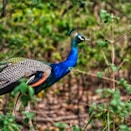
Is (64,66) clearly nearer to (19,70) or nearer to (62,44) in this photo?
(19,70)

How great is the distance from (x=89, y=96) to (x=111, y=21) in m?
4.09

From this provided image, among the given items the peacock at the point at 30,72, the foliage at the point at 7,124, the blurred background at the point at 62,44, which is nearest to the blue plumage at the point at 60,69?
the peacock at the point at 30,72

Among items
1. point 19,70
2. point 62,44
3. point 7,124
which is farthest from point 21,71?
point 62,44

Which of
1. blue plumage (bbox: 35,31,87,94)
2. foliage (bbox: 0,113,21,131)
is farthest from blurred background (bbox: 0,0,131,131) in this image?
foliage (bbox: 0,113,21,131)

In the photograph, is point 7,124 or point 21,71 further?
point 21,71

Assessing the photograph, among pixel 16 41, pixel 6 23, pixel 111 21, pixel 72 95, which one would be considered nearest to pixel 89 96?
pixel 72 95

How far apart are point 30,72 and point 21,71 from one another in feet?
0.23

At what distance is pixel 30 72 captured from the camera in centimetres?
404

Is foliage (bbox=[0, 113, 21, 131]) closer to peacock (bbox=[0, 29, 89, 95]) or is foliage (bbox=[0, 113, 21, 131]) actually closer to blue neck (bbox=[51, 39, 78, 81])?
peacock (bbox=[0, 29, 89, 95])

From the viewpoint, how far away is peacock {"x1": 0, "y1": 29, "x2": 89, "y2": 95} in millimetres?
3994

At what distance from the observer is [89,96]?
733cm

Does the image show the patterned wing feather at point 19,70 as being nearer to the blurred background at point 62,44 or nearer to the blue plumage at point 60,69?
the blue plumage at point 60,69

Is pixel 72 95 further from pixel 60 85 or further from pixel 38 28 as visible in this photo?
pixel 38 28

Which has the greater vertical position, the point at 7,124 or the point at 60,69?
the point at 60,69
